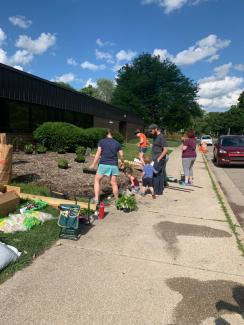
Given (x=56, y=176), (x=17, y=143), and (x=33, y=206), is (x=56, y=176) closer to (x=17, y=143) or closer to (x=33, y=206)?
(x=33, y=206)

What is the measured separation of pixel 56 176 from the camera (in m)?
10.6

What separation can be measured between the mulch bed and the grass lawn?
246 cm

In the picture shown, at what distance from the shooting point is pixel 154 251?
5.23m

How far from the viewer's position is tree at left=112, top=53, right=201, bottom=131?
60469mm

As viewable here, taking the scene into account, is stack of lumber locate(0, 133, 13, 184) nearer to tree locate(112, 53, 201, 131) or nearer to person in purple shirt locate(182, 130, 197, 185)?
person in purple shirt locate(182, 130, 197, 185)

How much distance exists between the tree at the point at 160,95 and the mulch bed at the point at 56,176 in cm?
4806

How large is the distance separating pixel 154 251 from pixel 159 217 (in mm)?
1997

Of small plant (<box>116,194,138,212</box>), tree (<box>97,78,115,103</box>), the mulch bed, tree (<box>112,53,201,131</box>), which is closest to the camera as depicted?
small plant (<box>116,194,138,212</box>)

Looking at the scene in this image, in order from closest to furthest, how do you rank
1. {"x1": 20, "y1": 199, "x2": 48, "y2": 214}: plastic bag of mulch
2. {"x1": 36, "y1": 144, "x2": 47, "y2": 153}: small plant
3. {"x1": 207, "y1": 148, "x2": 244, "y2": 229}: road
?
{"x1": 20, "y1": 199, "x2": 48, "y2": 214}: plastic bag of mulch < {"x1": 207, "y1": 148, "x2": 244, "y2": 229}: road < {"x1": 36, "y1": 144, "x2": 47, "y2": 153}: small plant

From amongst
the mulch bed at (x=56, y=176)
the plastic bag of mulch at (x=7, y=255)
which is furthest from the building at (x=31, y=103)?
the plastic bag of mulch at (x=7, y=255)

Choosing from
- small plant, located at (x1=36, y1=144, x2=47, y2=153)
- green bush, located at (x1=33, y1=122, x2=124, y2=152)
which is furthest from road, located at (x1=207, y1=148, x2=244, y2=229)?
small plant, located at (x1=36, y1=144, x2=47, y2=153)

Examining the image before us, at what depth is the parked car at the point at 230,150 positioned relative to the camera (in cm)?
1777

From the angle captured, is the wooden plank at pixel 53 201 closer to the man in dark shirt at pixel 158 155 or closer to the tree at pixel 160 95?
the man in dark shirt at pixel 158 155

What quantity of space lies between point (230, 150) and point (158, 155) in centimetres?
960
